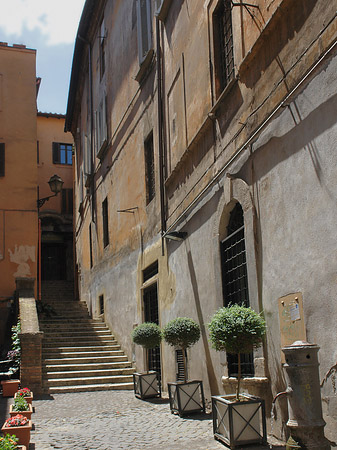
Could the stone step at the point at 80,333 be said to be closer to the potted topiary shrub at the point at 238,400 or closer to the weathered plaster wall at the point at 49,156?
the potted topiary shrub at the point at 238,400

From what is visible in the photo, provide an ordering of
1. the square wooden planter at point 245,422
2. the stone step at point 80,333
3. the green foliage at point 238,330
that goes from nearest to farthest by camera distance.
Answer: the square wooden planter at point 245,422
the green foliage at point 238,330
the stone step at point 80,333

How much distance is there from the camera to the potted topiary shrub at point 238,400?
5.93m

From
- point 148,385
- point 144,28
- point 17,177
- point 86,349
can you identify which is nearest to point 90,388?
point 148,385

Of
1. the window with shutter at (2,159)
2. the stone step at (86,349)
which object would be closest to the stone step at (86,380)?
the stone step at (86,349)

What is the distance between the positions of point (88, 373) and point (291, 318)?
25.0ft

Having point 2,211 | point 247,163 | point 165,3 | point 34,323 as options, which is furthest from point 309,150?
point 2,211

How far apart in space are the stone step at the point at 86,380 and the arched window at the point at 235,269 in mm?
5127

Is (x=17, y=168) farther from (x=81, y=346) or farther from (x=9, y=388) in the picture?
(x=9, y=388)

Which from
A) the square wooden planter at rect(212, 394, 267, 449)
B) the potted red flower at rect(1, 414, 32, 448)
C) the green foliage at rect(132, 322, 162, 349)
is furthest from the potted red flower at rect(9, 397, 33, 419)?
the green foliage at rect(132, 322, 162, 349)

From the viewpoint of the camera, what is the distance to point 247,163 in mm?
7344

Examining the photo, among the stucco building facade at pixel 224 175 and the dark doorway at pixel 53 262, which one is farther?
the dark doorway at pixel 53 262

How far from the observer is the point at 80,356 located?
13.5m

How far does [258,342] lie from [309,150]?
225 centimetres

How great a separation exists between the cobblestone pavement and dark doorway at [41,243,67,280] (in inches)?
753
